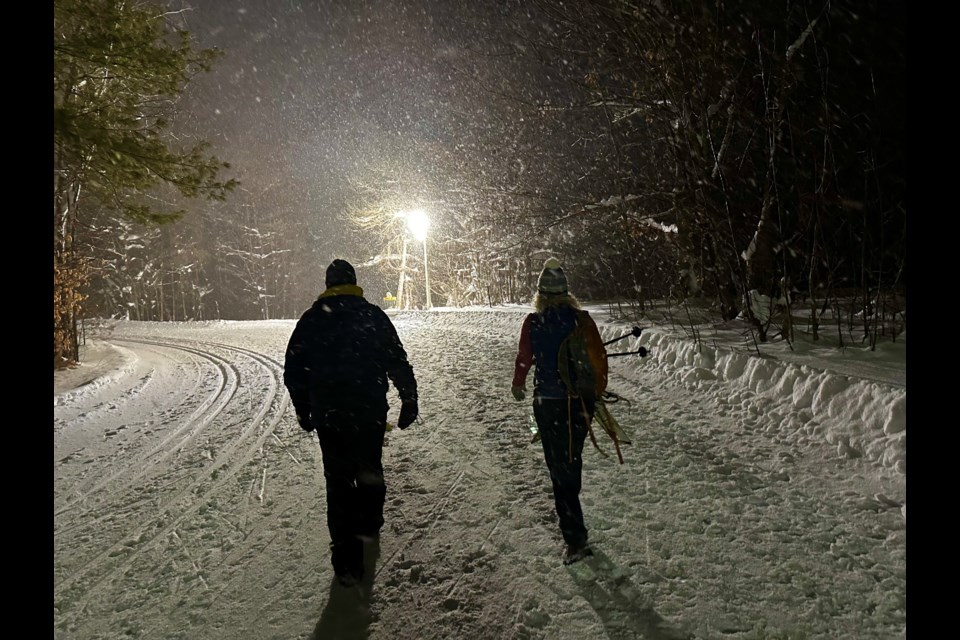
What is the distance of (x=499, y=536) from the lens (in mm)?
3457

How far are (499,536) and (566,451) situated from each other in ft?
2.91

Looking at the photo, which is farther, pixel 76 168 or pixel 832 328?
pixel 832 328

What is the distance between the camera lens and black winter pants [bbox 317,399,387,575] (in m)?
3.01

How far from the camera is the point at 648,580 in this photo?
2875 mm

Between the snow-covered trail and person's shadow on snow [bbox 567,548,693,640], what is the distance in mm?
12

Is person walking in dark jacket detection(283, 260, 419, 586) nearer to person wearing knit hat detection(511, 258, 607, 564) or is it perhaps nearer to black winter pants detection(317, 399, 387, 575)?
black winter pants detection(317, 399, 387, 575)

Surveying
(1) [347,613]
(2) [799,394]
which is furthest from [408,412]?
(2) [799,394]

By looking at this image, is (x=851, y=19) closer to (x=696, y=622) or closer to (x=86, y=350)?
(x=696, y=622)

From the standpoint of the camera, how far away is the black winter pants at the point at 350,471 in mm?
3008

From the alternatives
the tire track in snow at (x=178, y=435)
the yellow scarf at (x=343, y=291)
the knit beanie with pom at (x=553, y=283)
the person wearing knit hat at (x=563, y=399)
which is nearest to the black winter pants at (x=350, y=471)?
the yellow scarf at (x=343, y=291)

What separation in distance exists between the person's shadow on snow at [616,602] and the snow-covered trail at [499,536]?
0.01 metres
